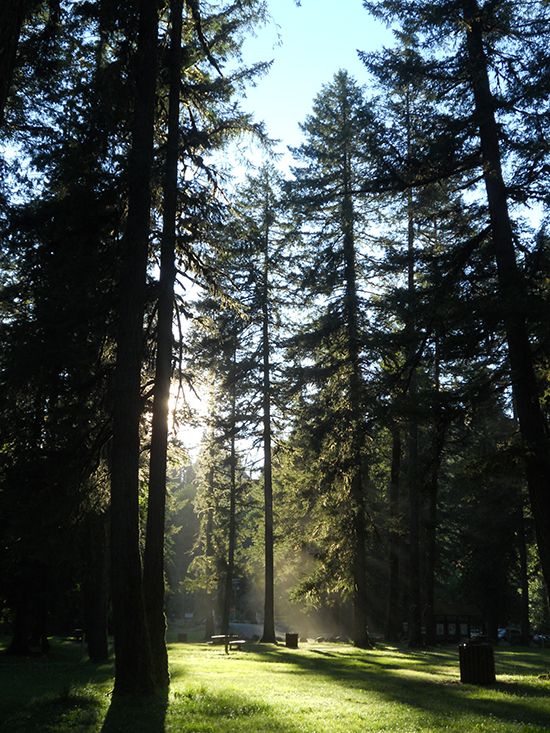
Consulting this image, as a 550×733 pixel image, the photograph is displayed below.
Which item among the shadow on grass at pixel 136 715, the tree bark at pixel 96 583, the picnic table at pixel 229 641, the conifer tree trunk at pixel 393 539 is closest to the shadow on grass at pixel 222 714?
the shadow on grass at pixel 136 715

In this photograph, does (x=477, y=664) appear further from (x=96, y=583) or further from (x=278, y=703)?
(x=96, y=583)

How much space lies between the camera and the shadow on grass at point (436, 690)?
843 centimetres

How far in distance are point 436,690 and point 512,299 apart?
7342 millimetres

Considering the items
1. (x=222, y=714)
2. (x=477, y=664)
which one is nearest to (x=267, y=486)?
(x=477, y=664)

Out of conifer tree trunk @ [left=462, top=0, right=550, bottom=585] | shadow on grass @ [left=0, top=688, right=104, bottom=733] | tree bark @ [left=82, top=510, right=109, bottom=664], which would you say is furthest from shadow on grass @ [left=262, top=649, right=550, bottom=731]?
tree bark @ [left=82, top=510, right=109, bottom=664]

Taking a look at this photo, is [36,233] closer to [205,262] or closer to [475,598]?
[205,262]

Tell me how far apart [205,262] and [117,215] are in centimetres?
231

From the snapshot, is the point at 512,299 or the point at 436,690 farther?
the point at 436,690

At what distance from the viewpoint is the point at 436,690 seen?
36.0ft

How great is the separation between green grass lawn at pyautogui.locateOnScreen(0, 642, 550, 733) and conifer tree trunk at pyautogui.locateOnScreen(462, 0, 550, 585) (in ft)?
9.23

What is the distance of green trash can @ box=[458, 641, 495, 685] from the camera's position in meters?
12.1

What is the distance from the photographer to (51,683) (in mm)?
11508

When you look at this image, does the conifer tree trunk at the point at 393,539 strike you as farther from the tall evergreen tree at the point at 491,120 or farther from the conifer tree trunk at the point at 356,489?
the tall evergreen tree at the point at 491,120

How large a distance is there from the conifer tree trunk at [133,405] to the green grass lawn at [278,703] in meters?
0.77
